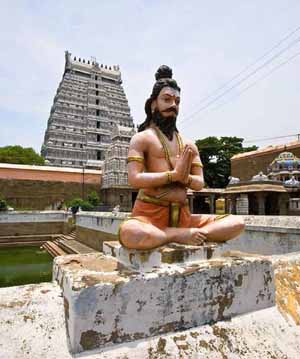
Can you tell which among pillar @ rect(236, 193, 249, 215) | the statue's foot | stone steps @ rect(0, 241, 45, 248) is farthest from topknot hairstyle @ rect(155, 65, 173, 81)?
stone steps @ rect(0, 241, 45, 248)

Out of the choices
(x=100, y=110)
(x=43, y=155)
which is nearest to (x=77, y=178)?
(x=43, y=155)

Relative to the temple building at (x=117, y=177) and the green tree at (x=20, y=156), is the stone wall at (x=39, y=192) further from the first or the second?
the green tree at (x=20, y=156)

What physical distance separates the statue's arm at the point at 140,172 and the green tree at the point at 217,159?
36252 mm

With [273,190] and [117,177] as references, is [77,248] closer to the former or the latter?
[117,177]

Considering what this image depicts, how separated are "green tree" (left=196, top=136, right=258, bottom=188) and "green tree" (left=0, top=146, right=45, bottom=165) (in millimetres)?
22720

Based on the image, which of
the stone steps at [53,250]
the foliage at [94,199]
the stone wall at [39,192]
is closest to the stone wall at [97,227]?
the stone steps at [53,250]

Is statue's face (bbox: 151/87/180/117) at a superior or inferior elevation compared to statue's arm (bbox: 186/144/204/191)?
superior

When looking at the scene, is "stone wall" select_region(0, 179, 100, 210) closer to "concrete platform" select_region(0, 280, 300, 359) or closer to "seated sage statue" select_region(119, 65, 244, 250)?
"seated sage statue" select_region(119, 65, 244, 250)

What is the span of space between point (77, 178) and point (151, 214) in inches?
1175

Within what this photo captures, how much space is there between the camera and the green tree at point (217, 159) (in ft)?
125

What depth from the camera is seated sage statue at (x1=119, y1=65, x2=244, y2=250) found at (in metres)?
2.10

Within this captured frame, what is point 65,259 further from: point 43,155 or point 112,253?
point 43,155

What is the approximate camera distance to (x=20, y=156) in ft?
117

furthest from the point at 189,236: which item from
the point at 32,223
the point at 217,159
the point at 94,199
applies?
the point at 217,159
